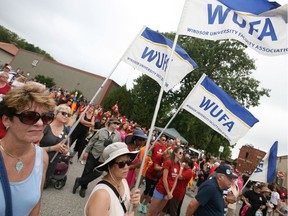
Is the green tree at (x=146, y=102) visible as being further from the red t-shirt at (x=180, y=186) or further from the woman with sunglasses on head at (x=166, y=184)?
the woman with sunglasses on head at (x=166, y=184)

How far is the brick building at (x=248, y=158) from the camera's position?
6019cm

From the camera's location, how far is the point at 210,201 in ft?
11.8

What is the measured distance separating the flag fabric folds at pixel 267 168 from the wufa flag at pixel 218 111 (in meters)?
3.09

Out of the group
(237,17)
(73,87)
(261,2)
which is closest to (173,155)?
(237,17)

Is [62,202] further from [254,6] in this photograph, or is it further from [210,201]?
[254,6]

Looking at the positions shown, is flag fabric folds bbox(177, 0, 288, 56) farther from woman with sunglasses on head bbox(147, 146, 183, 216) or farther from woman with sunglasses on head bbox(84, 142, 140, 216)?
woman with sunglasses on head bbox(84, 142, 140, 216)

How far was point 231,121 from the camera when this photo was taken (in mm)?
5449

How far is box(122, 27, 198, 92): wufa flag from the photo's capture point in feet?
15.9

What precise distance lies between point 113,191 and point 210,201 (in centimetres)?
196

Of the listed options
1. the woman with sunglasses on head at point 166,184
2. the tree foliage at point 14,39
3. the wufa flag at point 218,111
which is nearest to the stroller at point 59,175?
the woman with sunglasses on head at point 166,184

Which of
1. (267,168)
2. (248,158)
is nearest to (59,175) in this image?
(267,168)

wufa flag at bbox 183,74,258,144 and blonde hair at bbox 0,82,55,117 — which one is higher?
wufa flag at bbox 183,74,258,144

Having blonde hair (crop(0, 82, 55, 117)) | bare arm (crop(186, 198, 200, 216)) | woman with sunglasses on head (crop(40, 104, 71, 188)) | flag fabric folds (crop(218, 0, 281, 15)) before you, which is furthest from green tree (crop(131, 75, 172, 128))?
blonde hair (crop(0, 82, 55, 117))

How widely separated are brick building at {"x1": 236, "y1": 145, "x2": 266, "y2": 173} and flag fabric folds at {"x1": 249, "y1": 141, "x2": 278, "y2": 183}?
55.8m
